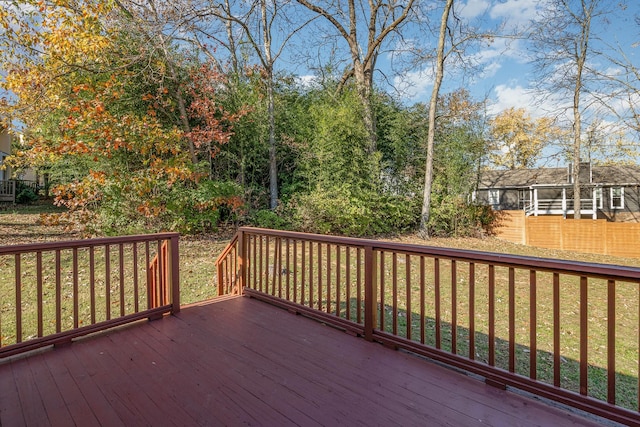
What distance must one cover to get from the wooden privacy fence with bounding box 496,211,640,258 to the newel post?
10.8m

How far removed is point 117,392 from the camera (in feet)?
6.30

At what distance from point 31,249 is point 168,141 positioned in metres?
5.21

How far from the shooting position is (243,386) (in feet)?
6.57

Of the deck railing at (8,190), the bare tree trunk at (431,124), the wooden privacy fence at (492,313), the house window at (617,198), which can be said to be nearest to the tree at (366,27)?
the bare tree trunk at (431,124)

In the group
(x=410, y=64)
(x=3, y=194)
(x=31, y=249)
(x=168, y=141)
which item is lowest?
(x=31, y=249)

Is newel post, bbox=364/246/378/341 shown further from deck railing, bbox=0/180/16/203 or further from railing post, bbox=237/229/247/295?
deck railing, bbox=0/180/16/203

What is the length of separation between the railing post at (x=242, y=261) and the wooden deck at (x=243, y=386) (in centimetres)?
122

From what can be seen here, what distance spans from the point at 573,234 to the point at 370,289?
11726mm

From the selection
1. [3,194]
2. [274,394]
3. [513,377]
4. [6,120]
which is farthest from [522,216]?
[3,194]

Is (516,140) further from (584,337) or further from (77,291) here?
(77,291)

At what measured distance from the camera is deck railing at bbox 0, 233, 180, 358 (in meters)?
2.38

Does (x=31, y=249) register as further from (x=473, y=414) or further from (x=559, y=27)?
(x=559, y=27)

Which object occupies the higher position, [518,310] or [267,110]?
[267,110]

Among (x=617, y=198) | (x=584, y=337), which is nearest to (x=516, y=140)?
(x=617, y=198)
